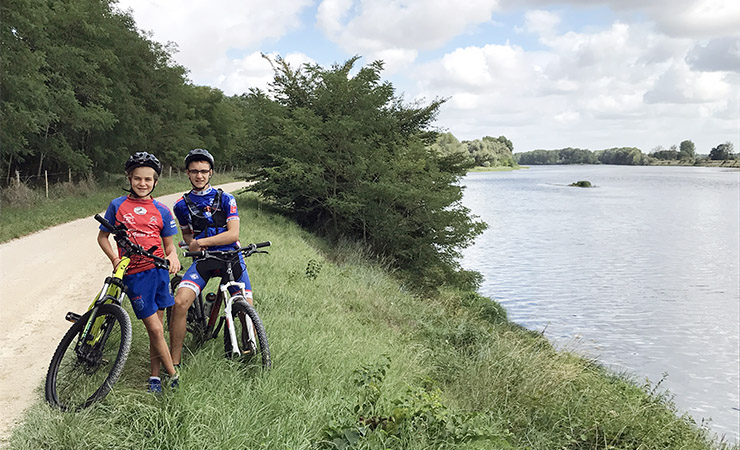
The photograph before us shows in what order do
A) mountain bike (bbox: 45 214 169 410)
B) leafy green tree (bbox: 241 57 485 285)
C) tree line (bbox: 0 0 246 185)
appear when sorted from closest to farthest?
mountain bike (bbox: 45 214 169 410) → tree line (bbox: 0 0 246 185) → leafy green tree (bbox: 241 57 485 285)

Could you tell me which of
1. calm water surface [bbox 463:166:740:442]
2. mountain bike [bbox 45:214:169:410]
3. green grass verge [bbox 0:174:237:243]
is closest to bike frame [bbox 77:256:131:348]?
mountain bike [bbox 45:214:169:410]

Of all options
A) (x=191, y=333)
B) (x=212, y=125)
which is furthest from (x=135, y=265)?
(x=212, y=125)

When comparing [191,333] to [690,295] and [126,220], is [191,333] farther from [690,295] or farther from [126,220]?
[690,295]

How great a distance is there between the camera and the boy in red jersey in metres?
3.87

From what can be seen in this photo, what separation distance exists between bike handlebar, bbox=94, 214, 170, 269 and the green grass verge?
24.0 ft

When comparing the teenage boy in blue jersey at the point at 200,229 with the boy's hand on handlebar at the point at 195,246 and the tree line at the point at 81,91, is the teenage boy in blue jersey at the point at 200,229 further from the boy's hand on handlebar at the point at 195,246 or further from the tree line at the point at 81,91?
the tree line at the point at 81,91

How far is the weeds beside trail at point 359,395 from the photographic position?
3.54 m

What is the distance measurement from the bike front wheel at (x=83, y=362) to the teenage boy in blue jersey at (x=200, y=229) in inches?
18.1

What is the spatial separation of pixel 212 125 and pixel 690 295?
151 ft

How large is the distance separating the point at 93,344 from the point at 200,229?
1.18m

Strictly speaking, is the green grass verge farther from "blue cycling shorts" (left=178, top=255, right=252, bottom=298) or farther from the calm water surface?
the calm water surface

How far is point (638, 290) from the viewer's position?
19453 mm

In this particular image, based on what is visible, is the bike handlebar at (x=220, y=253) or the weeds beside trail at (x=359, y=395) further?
the bike handlebar at (x=220, y=253)

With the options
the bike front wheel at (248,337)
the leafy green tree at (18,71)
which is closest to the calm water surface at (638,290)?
the bike front wheel at (248,337)
